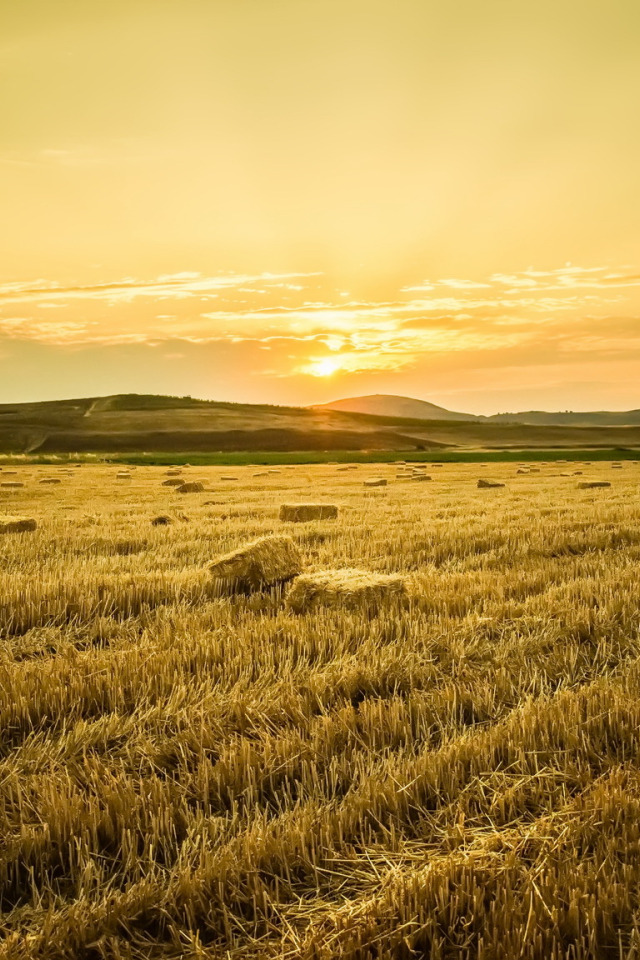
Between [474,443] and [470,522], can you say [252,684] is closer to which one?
[470,522]

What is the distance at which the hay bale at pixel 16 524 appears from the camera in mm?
13359

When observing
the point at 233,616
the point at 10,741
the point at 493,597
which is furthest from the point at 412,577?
the point at 10,741

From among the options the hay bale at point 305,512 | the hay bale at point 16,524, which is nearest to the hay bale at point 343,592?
the hay bale at point 16,524

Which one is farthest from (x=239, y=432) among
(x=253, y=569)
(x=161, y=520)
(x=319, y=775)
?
(x=319, y=775)

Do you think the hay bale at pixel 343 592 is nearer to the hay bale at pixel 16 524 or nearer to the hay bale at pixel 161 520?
the hay bale at pixel 16 524

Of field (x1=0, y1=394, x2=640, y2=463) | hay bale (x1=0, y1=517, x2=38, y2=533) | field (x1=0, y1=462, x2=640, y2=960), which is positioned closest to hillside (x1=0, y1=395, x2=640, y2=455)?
field (x1=0, y1=394, x2=640, y2=463)

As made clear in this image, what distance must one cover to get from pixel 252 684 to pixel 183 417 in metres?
141

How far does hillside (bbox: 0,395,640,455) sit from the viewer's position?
110875mm

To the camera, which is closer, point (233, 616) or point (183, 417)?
point (233, 616)

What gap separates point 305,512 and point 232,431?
112m

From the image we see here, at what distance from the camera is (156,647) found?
552 cm

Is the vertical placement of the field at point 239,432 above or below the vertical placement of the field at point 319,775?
above

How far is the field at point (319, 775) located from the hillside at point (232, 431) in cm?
10133

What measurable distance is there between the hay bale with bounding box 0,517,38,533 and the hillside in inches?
3653
